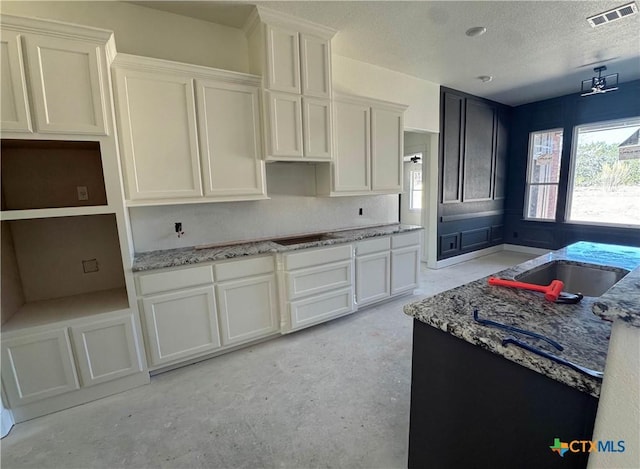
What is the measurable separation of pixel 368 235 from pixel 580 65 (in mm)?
3756

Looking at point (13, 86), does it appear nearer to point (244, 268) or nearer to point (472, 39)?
point (244, 268)

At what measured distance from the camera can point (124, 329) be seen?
80.6 inches

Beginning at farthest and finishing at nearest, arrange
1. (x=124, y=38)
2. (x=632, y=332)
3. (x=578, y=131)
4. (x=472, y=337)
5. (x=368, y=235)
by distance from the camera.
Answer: (x=578, y=131)
(x=368, y=235)
(x=124, y=38)
(x=472, y=337)
(x=632, y=332)

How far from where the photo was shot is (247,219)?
2.98 metres

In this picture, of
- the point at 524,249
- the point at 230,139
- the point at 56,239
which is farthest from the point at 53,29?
the point at 524,249

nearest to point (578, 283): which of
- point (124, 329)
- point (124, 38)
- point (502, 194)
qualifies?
point (124, 329)

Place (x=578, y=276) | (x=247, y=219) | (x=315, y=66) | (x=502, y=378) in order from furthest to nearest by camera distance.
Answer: (x=247, y=219), (x=315, y=66), (x=578, y=276), (x=502, y=378)

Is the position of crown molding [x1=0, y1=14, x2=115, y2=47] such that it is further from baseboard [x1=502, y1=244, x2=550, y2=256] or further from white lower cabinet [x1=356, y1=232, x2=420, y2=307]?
baseboard [x1=502, y1=244, x2=550, y2=256]

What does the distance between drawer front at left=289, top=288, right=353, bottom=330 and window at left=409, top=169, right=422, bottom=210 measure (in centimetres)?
332

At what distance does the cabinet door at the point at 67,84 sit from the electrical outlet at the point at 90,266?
1063mm

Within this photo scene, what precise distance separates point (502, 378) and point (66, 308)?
268 cm

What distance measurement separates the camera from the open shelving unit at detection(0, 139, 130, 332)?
198 cm

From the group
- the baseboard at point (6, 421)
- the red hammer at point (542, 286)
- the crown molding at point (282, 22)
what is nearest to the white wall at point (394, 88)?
the crown molding at point (282, 22)

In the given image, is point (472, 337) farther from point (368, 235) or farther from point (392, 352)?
point (368, 235)
